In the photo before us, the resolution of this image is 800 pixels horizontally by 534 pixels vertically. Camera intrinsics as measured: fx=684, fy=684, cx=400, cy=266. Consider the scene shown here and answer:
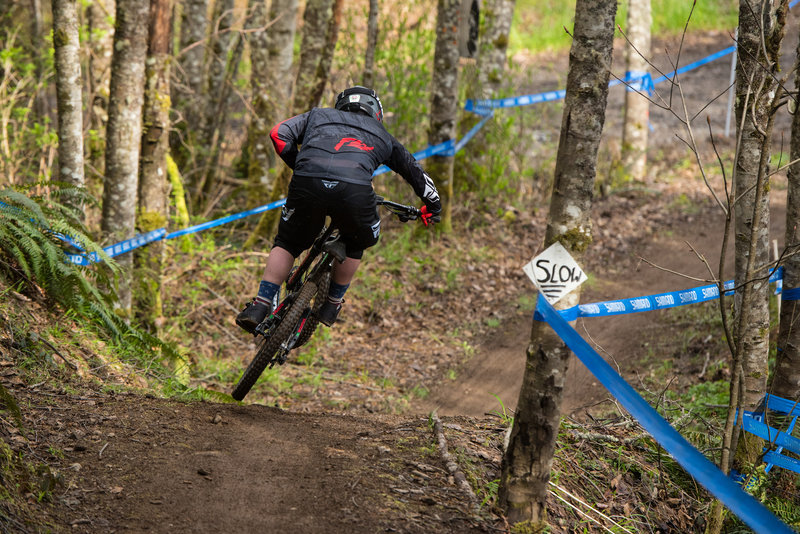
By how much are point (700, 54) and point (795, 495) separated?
19.0 metres

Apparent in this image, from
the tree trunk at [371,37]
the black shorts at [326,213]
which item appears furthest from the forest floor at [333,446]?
the tree trunk at [371,37]

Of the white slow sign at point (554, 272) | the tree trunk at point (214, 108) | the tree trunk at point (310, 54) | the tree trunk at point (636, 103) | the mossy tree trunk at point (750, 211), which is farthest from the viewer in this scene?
the tree trunk at point (636, 103)

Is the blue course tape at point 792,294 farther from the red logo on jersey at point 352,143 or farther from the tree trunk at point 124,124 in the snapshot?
the tree trunk at point 124,124

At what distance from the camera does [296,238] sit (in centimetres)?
520

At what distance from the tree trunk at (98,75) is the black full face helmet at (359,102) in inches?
195

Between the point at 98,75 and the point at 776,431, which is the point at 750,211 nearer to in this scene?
the point at 776,431

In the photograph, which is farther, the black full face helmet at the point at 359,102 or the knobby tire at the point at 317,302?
the knobby tire at the point at 317,302

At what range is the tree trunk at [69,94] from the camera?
5.92m

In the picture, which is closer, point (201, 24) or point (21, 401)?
point (21, 401)

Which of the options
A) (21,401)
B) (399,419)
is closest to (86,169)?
(21,401)

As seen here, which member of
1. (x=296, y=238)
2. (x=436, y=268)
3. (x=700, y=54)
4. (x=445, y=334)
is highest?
(x=700, y=54)

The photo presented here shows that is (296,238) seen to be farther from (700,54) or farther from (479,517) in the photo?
(700,54)

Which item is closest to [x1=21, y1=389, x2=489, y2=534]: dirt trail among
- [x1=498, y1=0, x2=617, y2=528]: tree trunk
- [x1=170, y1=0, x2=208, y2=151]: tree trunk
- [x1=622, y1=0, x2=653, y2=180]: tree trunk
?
[x1=498, y1=0, x2=617, y2=528]: tree trunk

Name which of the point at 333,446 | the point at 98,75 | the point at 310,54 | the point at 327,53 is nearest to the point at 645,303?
the point at 333,446
